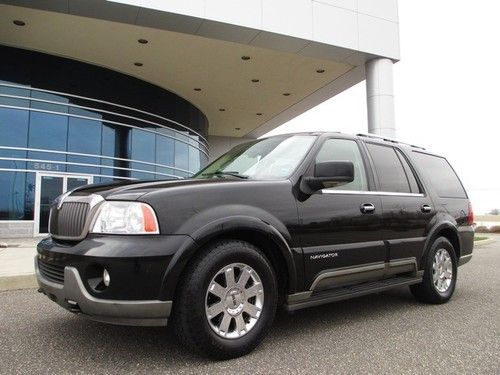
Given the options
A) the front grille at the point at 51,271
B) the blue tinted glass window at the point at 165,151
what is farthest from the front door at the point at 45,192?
the front grille at the point at 51,271

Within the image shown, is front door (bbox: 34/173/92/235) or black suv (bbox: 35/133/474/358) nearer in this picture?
black suv (bbox: 35/133/474/358)

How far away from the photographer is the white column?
14.9 meters

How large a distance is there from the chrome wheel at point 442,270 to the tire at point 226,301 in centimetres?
252

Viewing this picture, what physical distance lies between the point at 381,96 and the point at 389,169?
11.1 m

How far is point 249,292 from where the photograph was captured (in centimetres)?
323

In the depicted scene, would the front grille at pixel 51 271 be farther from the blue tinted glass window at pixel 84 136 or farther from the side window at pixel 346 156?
the blue tinted glass window at pixel 84 136

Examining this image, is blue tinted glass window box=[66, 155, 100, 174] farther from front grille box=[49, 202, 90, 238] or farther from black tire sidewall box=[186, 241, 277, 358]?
black tire sidewall box=[186, 241, 277, 358]

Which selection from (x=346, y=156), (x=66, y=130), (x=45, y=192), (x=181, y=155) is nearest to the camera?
(x=346, y=156)

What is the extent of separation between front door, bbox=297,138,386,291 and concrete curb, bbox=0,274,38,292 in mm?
4360

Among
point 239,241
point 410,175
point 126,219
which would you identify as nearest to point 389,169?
point 410,175

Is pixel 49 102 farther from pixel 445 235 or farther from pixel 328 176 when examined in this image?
pixel 328 176

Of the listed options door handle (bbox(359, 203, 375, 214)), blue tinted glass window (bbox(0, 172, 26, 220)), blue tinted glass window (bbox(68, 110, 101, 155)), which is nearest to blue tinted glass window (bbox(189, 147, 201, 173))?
blue tinted glass window (bbox(68, 110, 101, 155))

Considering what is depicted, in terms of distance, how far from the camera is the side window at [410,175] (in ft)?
16.2

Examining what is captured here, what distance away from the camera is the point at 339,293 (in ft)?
12.5
